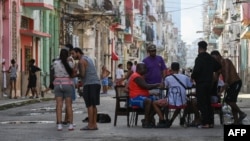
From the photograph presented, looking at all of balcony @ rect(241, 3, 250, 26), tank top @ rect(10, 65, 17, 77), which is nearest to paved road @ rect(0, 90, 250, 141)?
tank top @ rect(10, 65, 17, 77)

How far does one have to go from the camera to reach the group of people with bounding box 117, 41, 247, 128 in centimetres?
1639

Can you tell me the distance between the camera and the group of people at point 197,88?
16.4 meters

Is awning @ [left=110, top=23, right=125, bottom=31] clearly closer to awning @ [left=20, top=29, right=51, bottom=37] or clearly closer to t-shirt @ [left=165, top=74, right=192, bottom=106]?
awning @ [left=20, top=29, right=51, bottom=37]

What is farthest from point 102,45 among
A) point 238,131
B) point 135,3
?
point 238,131

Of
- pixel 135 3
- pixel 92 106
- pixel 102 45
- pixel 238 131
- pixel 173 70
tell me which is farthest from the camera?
pixel 135 3

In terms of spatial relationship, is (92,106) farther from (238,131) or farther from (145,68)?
(238,131)

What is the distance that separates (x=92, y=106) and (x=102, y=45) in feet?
180

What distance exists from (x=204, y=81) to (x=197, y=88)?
0.69 feet

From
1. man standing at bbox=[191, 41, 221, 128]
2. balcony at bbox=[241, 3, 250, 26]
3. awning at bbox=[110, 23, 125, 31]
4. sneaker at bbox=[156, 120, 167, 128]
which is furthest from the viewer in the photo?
awning at bbox=[110, 23, 125, 31]

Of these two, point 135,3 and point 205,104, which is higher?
point 135,3

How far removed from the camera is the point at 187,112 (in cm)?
1719

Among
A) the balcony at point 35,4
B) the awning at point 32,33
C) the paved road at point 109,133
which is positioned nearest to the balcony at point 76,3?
the awning at point 32,33

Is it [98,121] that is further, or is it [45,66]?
[45,66]

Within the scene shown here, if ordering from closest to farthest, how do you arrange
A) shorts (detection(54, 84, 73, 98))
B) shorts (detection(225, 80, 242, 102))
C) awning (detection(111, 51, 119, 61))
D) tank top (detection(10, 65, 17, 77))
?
1. shorts (detection(54, 84, 73, 98))
2. shorts (detection(225, 80, 242, 102))
3. tank top (detection(10, 65, 17, 77))
4. awning (detection(111, 51, 119, 61))
